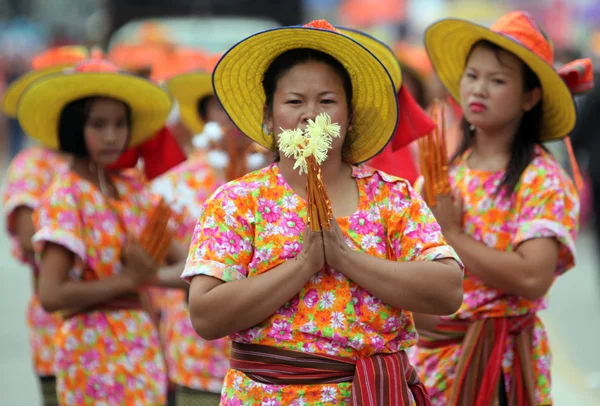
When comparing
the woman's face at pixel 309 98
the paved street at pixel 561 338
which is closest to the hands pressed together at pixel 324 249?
the woman's face at pixel 309 98

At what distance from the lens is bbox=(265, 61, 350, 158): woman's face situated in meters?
3.21

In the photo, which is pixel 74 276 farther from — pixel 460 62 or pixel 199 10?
pixel 199 10

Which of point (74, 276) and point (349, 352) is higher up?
point (74, 276)

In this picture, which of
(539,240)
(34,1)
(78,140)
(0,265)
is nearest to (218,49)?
(0,265)

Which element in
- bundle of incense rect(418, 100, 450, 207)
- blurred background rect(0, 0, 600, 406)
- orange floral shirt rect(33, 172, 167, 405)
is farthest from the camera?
blurred background rect(0, 0, 600, 406)

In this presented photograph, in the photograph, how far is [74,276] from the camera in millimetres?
4457

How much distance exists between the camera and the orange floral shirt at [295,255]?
3088mm

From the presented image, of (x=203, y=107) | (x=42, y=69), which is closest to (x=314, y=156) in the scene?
(x=203, y=107)

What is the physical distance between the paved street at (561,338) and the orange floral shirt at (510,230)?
3.52 m

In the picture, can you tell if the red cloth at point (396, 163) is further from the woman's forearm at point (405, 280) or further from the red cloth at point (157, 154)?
the woman's forearm at point (405, 280)

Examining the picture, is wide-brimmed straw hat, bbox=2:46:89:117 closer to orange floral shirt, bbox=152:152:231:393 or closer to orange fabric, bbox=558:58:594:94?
orange floral shirt, bbox=152:152:231:393

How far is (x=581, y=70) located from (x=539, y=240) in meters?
0.82

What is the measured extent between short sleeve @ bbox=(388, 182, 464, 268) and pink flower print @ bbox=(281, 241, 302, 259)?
0.29 metres

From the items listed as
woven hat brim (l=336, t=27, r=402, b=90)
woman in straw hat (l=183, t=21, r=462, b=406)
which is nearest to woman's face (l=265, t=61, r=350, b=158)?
woman in straw hat (l=183, t=21, r=462, b=406)
